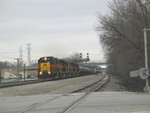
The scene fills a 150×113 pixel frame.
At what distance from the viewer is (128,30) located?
4462cm

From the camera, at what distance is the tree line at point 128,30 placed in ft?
138

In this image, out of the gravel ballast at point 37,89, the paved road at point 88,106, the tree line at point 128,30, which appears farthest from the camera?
the tree line at point 128,30

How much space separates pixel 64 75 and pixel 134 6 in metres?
28.5

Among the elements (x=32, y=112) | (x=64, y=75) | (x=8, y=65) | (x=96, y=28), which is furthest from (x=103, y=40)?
(x=8, y=65)

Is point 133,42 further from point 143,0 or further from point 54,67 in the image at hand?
point 54,67

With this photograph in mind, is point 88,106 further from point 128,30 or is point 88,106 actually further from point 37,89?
point 128,30

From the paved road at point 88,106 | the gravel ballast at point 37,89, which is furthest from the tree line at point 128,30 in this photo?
the paved road at point 88,106

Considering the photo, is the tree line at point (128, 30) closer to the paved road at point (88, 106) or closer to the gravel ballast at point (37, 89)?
the gravel ballast at point (37, 89)

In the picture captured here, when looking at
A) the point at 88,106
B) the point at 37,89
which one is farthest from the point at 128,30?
the point at 88,106

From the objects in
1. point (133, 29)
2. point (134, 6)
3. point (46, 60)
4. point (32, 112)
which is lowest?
point (32, 112)

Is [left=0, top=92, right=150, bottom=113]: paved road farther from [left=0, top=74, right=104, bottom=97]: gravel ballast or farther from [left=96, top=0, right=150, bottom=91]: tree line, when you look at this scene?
[left=96, top=0, right=150, bottom=91]: tree line

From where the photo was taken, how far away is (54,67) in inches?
2181

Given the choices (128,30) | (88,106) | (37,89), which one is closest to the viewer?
(88,106)

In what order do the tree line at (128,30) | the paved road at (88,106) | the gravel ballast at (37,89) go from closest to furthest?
the paved road at (88,106) → the gravel ballast at (37,89) → the tree line at (128,30)
